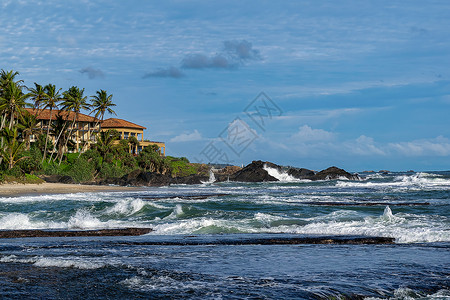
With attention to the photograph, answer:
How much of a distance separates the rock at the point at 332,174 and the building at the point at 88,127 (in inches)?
1037

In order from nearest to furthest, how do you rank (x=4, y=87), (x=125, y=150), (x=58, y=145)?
(x=4, y=87), (x=58, y=145), (x=125, y=150)

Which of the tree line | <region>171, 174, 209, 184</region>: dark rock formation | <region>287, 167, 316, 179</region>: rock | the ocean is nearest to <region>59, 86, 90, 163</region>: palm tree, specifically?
Answer: the tree line

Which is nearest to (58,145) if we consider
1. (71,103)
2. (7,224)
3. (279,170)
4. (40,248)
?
(71,103)

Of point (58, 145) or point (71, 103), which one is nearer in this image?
point (71, 103)

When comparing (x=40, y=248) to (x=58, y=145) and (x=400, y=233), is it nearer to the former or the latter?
(x=400, y=233)

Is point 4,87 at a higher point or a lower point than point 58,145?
higher

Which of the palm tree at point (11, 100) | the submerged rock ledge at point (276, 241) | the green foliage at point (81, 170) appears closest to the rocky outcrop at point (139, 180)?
the green foliage at point (81, 170)

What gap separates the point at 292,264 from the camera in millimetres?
9383

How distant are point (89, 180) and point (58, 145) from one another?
1018 cm

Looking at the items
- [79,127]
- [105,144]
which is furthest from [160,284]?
[79,127]

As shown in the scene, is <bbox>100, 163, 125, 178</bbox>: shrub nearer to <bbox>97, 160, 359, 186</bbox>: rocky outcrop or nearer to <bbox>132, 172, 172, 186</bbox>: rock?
<bbox>97, 160, 359, 186</bbox>: rocky outcrop

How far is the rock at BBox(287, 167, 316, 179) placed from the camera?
8231 centimetres

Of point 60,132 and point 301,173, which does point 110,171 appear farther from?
point 301,173

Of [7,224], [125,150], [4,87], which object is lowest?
[7,224]
